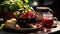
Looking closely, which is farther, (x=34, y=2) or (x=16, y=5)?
(x=34, y=2)

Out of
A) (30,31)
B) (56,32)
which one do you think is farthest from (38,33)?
(56,32)

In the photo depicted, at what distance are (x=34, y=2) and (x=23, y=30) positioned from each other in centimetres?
258

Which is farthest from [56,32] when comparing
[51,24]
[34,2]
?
[34,2]

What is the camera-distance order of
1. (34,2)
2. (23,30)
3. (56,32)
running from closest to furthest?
1. (23,30)
2. (56,32)
3. (34,2)

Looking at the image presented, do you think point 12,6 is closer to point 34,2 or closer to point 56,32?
point 56,32

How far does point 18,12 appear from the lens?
1222mm

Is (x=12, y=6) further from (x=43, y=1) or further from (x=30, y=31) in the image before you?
(x=43, y=1)

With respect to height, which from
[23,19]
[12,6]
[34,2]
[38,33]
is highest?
[34,2]

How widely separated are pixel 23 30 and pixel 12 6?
0.24 m

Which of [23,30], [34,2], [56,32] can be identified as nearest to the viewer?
[23,30]

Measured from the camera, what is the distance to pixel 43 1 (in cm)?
378

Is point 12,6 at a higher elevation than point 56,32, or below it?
higher

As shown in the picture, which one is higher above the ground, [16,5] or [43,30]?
[16,5]

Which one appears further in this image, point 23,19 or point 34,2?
point 34,2
